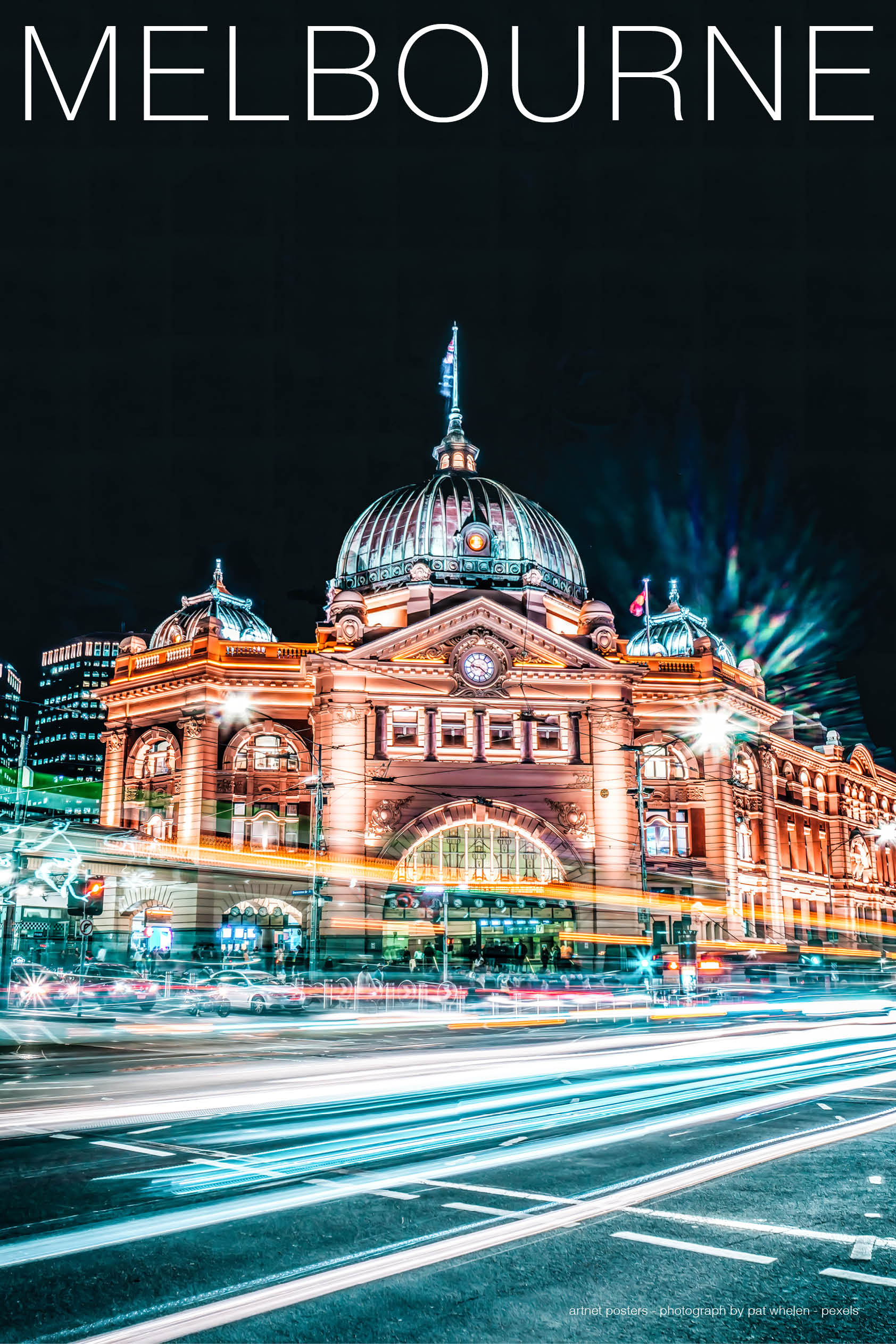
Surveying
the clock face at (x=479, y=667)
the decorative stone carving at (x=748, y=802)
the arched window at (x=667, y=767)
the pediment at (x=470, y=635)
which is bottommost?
the decorative stone carving at (x=748, y=802)

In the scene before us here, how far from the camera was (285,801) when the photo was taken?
70312 millimetres

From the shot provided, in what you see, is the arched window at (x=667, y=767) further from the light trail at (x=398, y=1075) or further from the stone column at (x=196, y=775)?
the light trail at (x=398, y=1075)

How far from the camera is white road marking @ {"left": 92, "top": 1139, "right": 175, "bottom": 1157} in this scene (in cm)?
1171

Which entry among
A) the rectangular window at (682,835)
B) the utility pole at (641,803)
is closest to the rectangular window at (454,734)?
the utility pole at (641,803)

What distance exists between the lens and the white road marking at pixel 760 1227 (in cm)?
875

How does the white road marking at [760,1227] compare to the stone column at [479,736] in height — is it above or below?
below

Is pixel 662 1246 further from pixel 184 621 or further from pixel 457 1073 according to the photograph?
pixel 184 621

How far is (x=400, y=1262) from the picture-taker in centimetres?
791

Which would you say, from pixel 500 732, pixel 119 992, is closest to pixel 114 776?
pixel 500 732

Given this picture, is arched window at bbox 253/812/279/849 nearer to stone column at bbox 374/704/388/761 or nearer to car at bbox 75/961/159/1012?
stone column at bbox 374/704/388/761

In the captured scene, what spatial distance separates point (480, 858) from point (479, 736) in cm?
692

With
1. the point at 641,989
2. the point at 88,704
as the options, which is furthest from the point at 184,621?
the point at 88,704

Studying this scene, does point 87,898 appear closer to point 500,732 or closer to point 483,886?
point 483,886

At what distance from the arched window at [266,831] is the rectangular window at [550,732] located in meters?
16.5
